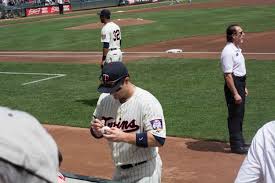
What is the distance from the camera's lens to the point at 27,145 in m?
1.14

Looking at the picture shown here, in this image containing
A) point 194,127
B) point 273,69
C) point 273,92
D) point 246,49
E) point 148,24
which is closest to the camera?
point 194,127

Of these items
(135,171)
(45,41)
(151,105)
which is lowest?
(45,41)

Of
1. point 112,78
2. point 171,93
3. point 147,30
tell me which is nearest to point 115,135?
point 112,78

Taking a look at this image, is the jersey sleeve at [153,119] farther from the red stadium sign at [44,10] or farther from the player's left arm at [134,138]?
the red stadium sign at [44,10]

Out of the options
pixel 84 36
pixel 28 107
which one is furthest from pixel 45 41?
pixel 28 107

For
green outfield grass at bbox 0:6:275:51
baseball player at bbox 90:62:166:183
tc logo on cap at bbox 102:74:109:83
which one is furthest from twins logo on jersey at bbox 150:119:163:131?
green outfield grass at bbox 0:6:275:51

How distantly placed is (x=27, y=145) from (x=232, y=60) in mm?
6823

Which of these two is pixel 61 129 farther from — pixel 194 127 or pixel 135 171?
pixel 135 171

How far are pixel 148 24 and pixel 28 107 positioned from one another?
65.1 ft

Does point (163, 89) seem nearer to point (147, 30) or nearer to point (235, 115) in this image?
point (235, 115)

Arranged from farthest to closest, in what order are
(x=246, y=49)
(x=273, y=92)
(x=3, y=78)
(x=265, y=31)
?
(x=265, y=31)
(x=246, y=49)
(x=3, y=78)
(x=273, y=92)

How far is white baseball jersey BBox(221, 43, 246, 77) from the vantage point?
7.68 metres

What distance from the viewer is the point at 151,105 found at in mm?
4441

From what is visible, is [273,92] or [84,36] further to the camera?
[84,36]
